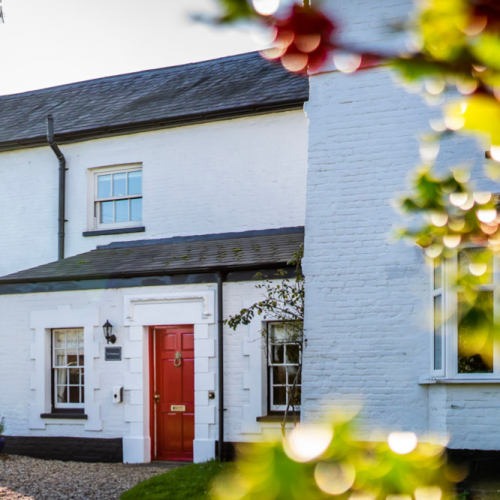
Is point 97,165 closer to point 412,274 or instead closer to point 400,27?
point 412,274

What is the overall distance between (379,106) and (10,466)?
784 centimetres

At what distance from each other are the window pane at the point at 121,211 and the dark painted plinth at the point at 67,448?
4.11m

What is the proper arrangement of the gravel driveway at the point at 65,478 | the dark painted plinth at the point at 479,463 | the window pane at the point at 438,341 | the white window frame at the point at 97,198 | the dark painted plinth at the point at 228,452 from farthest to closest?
1. the white window frame at the point at 97,198
2. the dark painted plinth at the point at 228,452
3. the gravel driveway at the point at 65,478
4. the window pane at the point at 438,341
5. the dark painted plinth at the point at 479,463

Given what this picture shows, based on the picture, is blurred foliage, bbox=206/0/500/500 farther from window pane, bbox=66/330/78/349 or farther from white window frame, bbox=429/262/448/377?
window pane, bbox=66/330/78/349

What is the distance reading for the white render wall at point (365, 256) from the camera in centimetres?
880

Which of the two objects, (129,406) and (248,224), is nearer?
(129,406)

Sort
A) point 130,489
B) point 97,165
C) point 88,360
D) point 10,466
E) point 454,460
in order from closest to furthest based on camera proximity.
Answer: point 454,460
point 130,489
point 10,466
point 88,360
point 97,165

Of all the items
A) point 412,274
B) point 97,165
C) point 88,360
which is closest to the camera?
point 412,274

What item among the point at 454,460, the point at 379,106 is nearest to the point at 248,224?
the point at 379,106

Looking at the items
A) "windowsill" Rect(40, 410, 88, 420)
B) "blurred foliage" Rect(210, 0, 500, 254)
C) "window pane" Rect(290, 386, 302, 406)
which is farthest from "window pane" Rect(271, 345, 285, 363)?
"blurred foliage" Rect(210, 0, 500, 254)

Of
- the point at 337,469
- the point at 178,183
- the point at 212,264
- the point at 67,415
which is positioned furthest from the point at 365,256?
the point at 337,469

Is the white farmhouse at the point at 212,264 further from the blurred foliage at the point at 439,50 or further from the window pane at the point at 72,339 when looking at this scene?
the blurred foliage at the point at 439,50

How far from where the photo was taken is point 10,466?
12.4 metres

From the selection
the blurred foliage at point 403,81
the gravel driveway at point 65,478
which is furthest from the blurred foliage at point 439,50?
the gravel driveway at point 65,478
